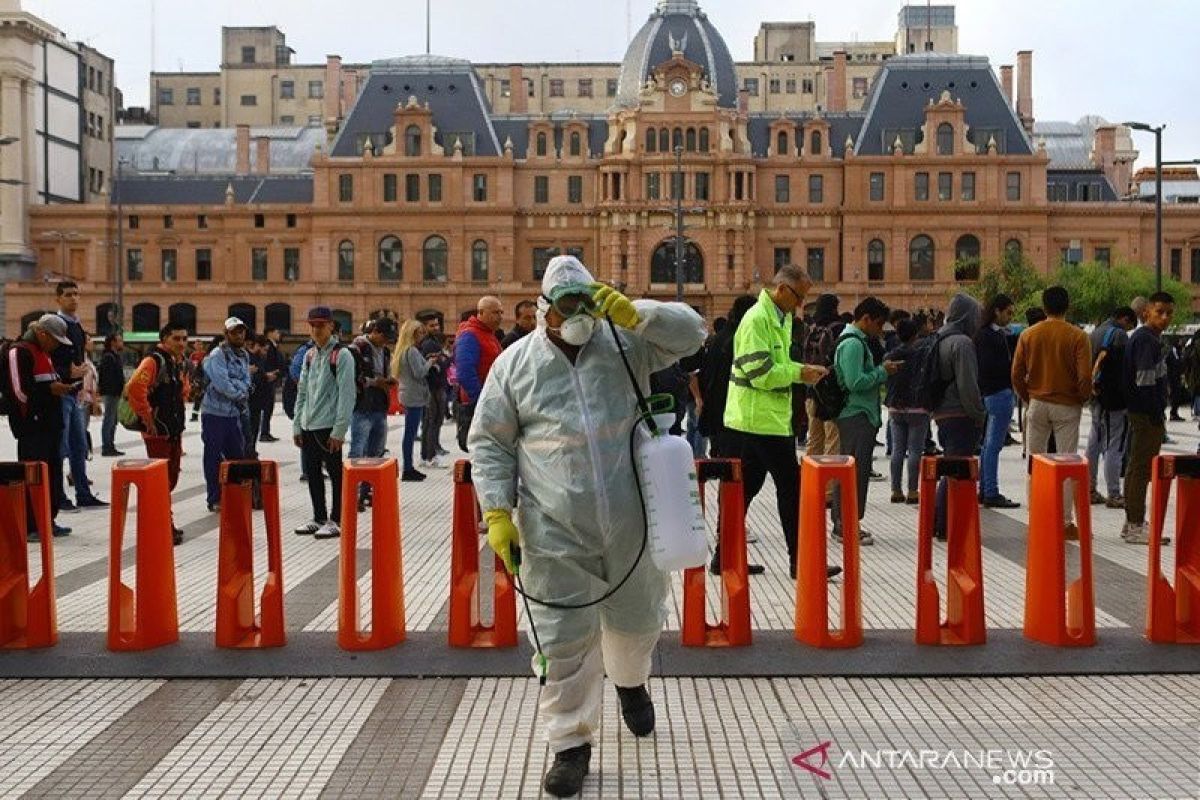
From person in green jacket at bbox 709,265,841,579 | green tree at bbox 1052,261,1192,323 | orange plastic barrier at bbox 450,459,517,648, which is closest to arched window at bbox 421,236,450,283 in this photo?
green tree at bbox 1052,261,1192,323

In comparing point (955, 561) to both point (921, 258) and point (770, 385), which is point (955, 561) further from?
point (921, 258)

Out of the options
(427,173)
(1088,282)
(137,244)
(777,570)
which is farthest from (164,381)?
(137,244)

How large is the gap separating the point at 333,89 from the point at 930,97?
1528 inches

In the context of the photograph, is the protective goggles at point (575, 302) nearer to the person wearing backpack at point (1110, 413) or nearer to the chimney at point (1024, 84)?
the person wearing backpack at point (1110, 413)

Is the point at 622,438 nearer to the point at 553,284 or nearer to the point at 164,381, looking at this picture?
the point at 553,284

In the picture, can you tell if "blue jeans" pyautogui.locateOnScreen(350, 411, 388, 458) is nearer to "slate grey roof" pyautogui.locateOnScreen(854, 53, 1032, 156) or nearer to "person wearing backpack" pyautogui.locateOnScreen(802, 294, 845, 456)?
"person wearing backpack" pyautogui.locateOnScreen(802, 294, 845, 456)

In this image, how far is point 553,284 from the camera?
5.57 meters

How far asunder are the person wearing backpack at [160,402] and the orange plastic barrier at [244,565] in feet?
14.7

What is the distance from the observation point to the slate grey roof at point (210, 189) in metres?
84.6

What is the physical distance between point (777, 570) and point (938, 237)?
71956 millimetres

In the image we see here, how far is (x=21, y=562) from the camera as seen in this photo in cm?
769

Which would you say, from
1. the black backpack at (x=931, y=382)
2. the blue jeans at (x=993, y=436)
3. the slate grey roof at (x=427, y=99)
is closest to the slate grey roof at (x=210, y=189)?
the slate grey roof at (x=427, y=99)

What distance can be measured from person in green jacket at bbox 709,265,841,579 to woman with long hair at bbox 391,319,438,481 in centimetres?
807

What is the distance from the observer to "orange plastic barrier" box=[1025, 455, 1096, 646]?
7355mm
